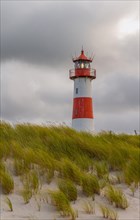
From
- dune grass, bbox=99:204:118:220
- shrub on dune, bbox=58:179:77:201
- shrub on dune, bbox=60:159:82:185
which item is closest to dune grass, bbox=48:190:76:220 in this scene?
shrub on dune, bbox=58:179:77:201

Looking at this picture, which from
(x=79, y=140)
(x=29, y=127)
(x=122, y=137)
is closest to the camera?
(x=79, y=140)

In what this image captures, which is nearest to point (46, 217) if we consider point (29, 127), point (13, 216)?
point (13, 216)

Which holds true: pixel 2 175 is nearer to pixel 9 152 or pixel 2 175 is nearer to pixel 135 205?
pixel 9 152

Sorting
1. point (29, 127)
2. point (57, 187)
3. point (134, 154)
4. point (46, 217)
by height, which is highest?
point (29, 127)

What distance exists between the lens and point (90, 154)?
22.2ft

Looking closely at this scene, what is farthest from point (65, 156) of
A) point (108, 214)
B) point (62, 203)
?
point (108, 214)

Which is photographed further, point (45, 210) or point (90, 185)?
point (90, 185)

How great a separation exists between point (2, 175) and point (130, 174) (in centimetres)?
200

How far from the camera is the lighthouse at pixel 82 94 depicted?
2286cm

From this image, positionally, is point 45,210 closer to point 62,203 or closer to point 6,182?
point 62,203

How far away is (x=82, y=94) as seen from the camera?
77.0 ft

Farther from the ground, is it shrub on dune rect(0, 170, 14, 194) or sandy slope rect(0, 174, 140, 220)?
shrub on dune rect(0, 170, 14, 194)

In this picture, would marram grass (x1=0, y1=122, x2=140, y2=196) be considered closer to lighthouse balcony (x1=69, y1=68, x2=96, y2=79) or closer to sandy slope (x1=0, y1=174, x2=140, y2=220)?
sandy slope (x1=0, y1=174, x2=140, y2=220)

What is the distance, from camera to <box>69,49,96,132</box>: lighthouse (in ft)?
75.0
